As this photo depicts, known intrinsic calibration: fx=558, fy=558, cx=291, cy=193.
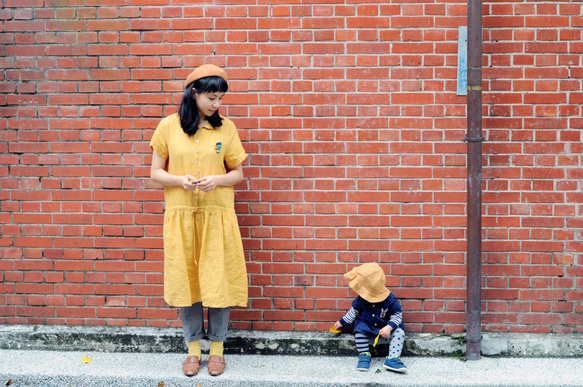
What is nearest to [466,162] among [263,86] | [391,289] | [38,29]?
[391,289]

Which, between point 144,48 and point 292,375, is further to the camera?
point 144,48

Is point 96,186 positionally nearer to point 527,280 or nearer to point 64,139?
point 64,139

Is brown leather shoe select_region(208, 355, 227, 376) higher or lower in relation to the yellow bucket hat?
lower

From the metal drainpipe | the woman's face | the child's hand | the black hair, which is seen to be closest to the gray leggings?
the child's hand

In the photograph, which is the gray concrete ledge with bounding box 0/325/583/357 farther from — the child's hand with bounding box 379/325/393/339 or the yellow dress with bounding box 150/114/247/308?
the yellow dress with bounding box 150/114/247/308

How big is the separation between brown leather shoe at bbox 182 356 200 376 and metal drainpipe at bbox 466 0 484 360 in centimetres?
187

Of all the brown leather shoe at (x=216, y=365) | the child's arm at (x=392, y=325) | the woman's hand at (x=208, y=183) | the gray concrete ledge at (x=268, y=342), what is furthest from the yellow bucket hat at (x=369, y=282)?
the woman's hand at (x=208, y=183)

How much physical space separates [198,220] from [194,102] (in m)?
0.77

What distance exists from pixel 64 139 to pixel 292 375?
2.35 metres

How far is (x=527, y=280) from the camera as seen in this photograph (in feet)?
13.0

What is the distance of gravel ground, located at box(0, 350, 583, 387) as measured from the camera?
11.8 ft

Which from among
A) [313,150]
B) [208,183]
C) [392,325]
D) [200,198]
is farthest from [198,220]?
[392,325]

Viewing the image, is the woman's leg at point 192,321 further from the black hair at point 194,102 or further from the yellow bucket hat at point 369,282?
the black hair at point 194,102

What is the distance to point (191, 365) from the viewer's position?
374 cm
